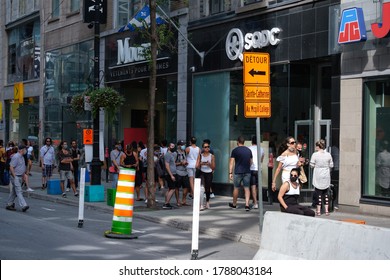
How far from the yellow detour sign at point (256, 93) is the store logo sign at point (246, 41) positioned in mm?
6536

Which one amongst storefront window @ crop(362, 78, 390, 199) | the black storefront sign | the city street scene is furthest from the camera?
the black storefront sign

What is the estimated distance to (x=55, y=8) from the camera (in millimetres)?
33719

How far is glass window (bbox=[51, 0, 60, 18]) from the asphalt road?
19311 mm

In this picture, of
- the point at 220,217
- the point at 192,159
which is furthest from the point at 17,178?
the point at 220,217

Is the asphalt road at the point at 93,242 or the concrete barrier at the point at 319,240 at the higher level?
the concrete barrier at the point at 319,240

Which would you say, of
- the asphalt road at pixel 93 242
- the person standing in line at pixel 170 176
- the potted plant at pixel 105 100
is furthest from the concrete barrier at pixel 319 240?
the potted plant at pixel 105 100

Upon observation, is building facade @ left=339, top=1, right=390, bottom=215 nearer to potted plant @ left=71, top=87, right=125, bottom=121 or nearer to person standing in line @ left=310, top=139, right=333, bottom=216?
person standing in line @ left=310, top=139, right=333, bottom=216

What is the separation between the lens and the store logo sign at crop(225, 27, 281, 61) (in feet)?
62.4

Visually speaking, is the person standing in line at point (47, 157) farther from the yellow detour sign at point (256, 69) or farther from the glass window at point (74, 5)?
the yellow detour sign at point (256, 69)

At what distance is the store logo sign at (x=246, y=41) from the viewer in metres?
19.0

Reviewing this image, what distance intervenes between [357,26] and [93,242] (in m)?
8.40

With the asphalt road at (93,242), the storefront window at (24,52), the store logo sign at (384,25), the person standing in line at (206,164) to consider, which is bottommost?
the asphalt road at (93,242)

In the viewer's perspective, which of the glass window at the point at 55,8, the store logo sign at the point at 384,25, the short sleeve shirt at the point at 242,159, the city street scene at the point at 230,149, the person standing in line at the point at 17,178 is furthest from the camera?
the glass window at the point at 55,8

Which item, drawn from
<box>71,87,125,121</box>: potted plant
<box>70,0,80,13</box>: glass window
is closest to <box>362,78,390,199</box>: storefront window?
<box>71,87,125,121</box>: potted plant
